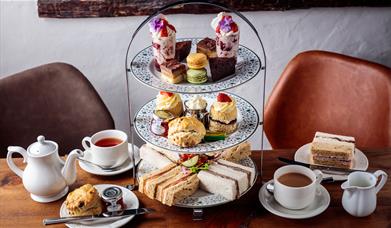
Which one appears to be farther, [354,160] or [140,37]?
[140,37]

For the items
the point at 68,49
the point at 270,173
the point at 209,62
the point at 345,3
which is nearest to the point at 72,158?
the point at 209,62

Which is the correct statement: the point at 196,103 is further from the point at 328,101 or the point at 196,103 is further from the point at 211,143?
the point at 328,101

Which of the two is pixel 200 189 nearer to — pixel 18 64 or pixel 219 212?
pixel 219 212

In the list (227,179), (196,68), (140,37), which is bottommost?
(227,179)

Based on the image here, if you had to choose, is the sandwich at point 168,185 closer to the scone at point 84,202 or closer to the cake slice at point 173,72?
the scone at point 84,202

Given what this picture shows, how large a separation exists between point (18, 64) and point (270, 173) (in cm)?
153

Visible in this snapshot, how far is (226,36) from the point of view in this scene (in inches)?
77.0

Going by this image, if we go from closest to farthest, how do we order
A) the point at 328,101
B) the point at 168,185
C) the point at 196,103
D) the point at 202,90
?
Answer: the point at 202,90 → the point at 168,185 → the point at 196,103 → the point at 328,101

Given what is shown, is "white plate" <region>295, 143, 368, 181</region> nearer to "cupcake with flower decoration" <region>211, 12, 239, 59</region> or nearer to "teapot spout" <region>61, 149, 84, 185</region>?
"cupcake with flower decoration" <region>211, 12, 239, 59</region>

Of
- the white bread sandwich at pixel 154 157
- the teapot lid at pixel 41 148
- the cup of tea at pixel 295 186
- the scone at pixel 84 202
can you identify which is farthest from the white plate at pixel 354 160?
the teapot lid at pixel 41 148

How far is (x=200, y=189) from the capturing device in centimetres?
202

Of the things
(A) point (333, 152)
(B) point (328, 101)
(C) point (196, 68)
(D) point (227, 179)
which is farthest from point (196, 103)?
(B) point (328, 101)

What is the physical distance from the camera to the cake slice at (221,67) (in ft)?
6.24

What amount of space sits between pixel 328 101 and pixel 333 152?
1.87 ft
